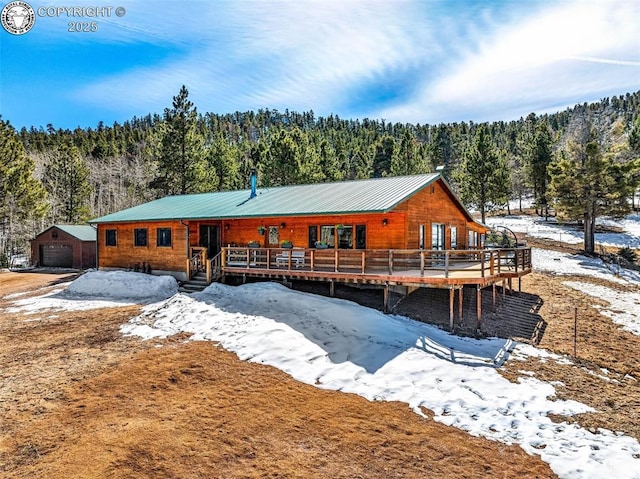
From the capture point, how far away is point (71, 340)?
1025 cm

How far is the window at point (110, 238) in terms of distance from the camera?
19578 millimetres

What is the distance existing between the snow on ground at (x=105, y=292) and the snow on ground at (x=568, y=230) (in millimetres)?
31100

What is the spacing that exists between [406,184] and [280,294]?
645cm

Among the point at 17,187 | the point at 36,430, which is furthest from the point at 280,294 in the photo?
the point at 17,187

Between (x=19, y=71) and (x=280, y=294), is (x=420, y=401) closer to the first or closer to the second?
(x=280, y=294)

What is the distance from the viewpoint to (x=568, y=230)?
1443 inches

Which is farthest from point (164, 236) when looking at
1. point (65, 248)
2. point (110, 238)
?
point (65, 248)

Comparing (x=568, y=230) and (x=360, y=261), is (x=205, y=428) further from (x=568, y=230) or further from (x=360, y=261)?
(x=568, y=230)

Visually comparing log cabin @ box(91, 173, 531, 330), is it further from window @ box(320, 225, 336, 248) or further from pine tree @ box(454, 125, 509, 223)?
pine tree @ box(454, 125, 509, 223)

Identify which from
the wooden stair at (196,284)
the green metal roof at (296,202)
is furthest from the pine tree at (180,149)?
the wooden stair at (196,284)

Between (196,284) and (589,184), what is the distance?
26544 mm

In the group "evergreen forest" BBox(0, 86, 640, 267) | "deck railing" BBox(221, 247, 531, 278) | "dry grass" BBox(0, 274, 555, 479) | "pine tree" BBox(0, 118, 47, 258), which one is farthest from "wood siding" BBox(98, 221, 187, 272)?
"pine tree" BBox(0, 118, 47, 258)

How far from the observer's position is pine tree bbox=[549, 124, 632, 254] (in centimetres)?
2647

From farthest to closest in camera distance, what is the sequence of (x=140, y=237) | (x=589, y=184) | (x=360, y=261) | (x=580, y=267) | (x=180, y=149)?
1. (x=180, y=149)
2. (x=589, y=184)
3. (x=580, y=267)
4. (x=140, y=237)
5. (x=360, y=261)
